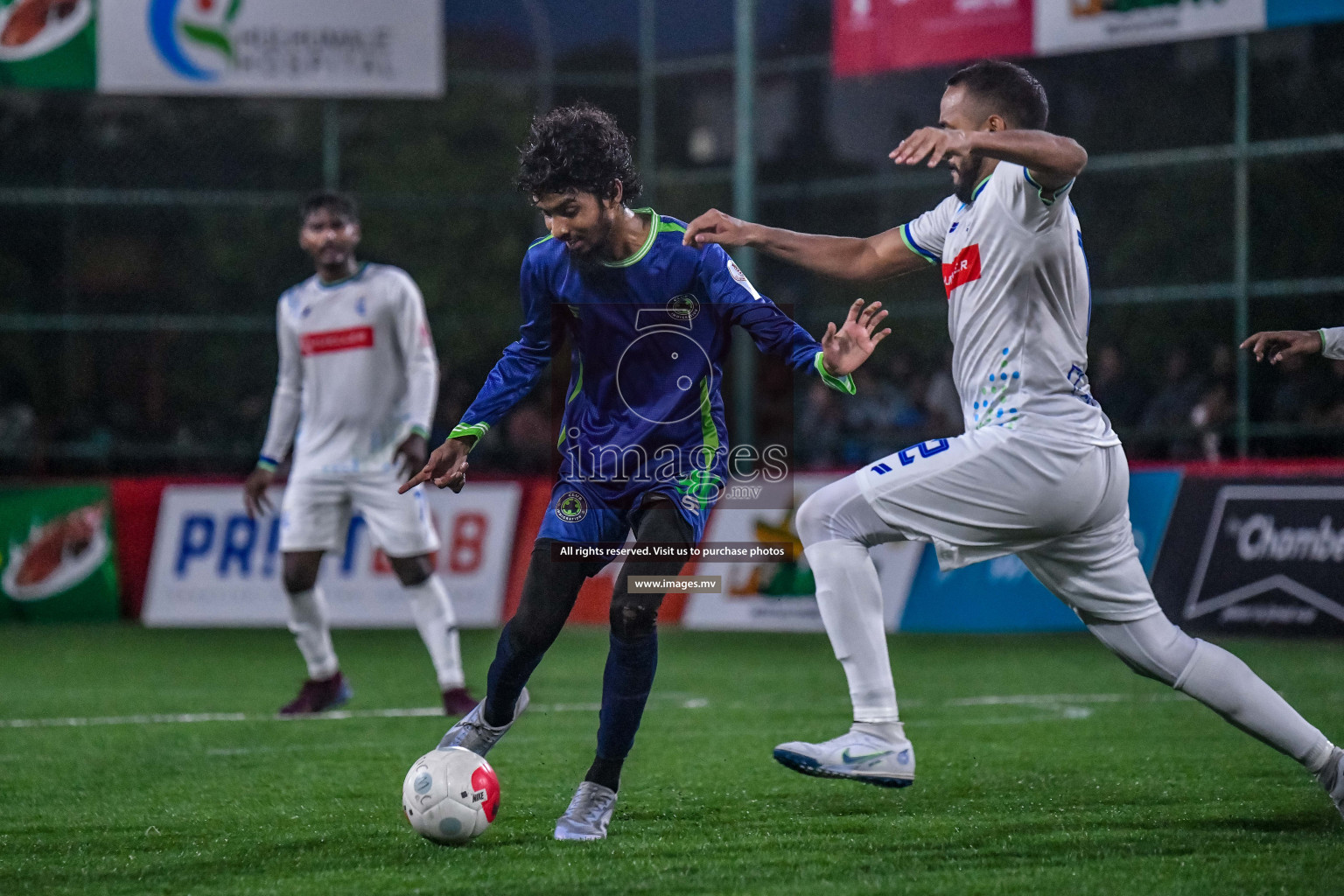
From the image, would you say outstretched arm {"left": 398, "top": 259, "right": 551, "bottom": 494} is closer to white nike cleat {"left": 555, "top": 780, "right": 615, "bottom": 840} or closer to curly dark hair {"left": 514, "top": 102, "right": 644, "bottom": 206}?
curly dark hair {"left": 514, "top": 102, "right": 644, "bottom": 206}

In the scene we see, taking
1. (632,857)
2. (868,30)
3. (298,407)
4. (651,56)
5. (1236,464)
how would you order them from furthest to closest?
(651,56), (868,30), (1236,464), (298,407), (632,857)

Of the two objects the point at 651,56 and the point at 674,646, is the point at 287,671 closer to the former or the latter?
the point at 674,646

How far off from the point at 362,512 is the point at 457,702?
3.53 feet

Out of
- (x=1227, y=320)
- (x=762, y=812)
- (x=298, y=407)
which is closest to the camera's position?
(x=762, y=812)

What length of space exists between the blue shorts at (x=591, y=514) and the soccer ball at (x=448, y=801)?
73 cm

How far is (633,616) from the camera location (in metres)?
5.06

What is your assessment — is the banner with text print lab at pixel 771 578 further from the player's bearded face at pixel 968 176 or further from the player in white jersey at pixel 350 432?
the player's bearded face at pixel 968 176

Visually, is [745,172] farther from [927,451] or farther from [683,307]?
[927,451]

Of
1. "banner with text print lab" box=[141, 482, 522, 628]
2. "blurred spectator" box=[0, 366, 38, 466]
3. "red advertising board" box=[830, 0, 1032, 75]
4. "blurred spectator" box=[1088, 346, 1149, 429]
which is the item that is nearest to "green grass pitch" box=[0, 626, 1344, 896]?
"banner with text print lab" box=[141, 482, 522, 628]

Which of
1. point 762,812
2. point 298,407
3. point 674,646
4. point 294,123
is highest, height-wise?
point 294,123

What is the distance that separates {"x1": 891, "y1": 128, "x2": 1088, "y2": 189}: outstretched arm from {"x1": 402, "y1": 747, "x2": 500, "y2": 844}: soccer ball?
211cm

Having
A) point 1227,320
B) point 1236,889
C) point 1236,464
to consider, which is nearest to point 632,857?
point 1236,889

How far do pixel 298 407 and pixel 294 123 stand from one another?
11697 millimetres

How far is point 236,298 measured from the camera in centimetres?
1814
